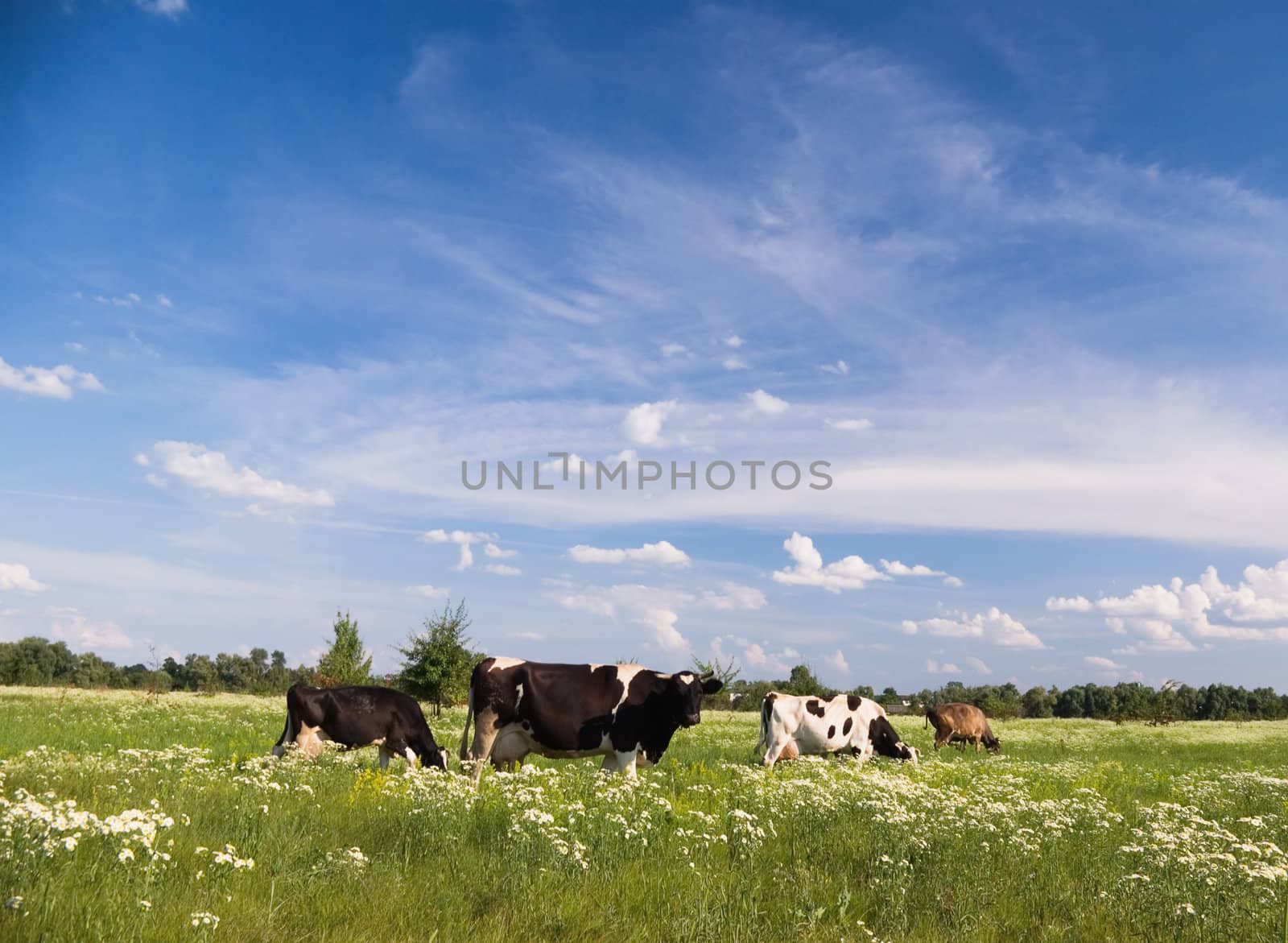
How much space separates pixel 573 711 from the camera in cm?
1500

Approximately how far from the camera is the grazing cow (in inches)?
676

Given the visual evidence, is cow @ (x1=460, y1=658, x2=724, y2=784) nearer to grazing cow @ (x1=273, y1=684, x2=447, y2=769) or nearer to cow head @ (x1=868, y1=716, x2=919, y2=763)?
grazing cow @ (x1=273, y1=684, x2=447, y2=769)

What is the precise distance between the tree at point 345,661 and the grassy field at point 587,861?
33657mm

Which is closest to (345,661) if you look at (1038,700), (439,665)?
(439,665)

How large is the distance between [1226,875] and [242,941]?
779 centimetres

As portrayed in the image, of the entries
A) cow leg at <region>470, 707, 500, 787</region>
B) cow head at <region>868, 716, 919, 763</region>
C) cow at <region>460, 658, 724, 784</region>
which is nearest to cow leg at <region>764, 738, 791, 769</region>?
cow head at <region>868, 716, 919, 763</region>

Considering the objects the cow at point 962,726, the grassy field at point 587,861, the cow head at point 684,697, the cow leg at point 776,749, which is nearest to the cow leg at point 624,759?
the cow head at point 684,697

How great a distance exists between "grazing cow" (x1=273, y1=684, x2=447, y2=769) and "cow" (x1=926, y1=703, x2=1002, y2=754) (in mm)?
20922

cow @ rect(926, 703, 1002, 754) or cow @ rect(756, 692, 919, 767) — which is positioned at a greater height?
cow @ rect(756, 692, 919, 767)

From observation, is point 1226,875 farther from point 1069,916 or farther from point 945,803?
point 945,803

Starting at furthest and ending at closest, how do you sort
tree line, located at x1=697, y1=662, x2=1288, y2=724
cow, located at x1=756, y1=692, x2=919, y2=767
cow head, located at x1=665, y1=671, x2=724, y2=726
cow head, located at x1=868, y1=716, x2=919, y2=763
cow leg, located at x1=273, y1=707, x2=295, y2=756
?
tree line, located at x1=697, y1=662, x2=1288, y2=724
cow head, located at x1=868, y1=716, x2=919, y2=763
cow, located at x1=756, y1=692, x2=919, y2=767
cow leg, located at x1=273, y1=707, x2=295, y2=756
cow head, located at x1=665, y1=671, x2=724, y2=726

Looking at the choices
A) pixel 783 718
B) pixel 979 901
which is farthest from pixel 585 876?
pixel 783 718

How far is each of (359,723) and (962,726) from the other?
24117 millimetres

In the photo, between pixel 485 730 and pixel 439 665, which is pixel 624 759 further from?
pixel 439 665
